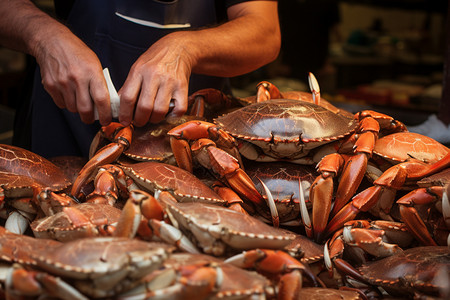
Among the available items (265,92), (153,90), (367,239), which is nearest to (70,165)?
(153,90)

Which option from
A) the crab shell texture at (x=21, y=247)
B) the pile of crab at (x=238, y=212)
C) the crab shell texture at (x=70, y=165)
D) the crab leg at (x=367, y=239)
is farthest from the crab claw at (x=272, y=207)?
the crab shell texture at (x=70, y=165)

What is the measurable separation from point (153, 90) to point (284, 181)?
23.3 inches

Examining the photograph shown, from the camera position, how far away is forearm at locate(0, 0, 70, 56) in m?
2.03

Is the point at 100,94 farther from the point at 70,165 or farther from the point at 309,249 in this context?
the point at 309,249

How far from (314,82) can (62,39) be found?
3.52 feet

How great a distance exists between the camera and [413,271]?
56.9 inches

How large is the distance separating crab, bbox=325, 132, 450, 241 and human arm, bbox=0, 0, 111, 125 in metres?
0.94

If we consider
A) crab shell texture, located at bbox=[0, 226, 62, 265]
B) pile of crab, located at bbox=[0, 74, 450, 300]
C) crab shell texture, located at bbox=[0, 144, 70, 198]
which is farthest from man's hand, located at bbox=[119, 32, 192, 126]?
crab shell texture, located at bbox=[0, 226, 62, 265]

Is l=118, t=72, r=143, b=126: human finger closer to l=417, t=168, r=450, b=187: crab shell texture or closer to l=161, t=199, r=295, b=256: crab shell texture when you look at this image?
l=161, t=199, r=295, b=256: crab shell texture

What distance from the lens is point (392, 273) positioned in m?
1.49

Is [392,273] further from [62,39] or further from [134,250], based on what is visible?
[62,39]

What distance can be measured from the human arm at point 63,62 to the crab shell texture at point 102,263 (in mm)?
799

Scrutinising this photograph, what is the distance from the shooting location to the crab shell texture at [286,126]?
5.71 ft

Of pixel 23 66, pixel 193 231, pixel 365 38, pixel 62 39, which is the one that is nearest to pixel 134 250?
pixel 193 231
